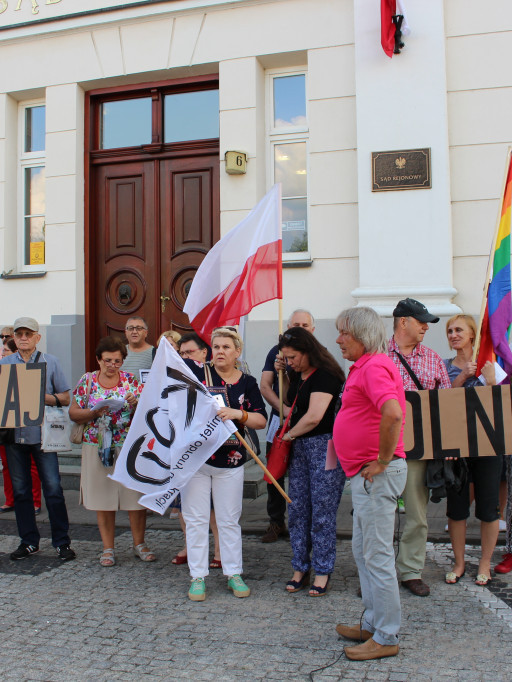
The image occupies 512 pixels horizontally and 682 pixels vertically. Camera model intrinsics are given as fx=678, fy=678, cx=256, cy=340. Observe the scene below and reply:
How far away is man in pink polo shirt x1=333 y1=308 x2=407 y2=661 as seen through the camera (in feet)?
11.1

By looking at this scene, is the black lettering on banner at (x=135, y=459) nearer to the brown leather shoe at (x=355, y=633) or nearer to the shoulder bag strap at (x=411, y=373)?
the brown leather shoe at (x=355, y=633)

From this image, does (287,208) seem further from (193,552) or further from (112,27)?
(193,552)

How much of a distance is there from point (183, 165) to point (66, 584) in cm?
557

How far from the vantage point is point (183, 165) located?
8.60 meters

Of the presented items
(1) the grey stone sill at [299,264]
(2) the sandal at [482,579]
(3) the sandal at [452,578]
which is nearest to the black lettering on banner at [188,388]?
(3) the sandal at [452,578]

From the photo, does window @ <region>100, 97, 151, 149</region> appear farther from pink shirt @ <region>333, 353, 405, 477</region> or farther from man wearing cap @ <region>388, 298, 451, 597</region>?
pink shirt @ <region>333, 353, 405, 477</region>

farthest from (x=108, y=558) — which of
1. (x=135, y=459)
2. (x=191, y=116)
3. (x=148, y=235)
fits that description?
(x=191, y=116)

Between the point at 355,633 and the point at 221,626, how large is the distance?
771mm

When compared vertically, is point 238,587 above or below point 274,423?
below

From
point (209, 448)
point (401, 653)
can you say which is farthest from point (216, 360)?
point (401, 653)

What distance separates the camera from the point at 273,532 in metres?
5.56

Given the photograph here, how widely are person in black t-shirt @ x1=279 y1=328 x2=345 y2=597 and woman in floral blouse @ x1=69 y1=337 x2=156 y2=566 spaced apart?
1295 mm

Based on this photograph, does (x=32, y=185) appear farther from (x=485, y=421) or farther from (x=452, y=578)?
(x=452, y=578)

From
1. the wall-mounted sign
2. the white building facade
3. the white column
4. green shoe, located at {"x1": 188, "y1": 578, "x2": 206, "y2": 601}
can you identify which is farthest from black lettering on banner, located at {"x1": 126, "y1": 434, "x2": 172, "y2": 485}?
the wall-mounted sign
